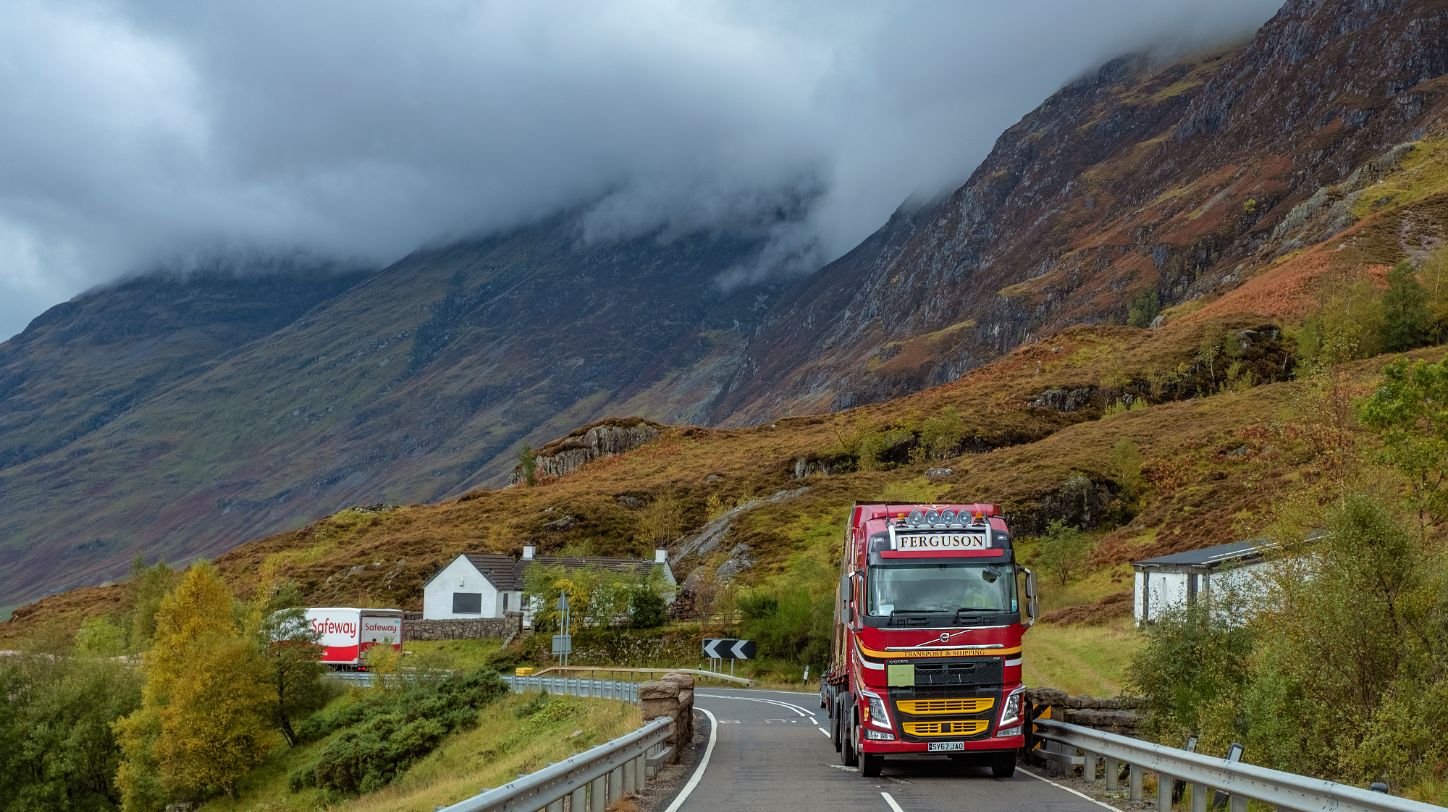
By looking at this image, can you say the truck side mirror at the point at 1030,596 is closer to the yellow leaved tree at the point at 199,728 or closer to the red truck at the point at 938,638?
the red truck at the point at 938,638

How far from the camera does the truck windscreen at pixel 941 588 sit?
1888cm

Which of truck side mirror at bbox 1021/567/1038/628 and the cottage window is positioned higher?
truck side mirror at bbox 1021/567/1038/628

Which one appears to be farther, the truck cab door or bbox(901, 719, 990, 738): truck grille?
the truck cab door

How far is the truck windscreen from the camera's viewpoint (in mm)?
18875

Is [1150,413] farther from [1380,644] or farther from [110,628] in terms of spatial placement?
[1380,644]

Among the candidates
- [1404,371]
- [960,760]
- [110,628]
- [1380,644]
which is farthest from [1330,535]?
[110,628]

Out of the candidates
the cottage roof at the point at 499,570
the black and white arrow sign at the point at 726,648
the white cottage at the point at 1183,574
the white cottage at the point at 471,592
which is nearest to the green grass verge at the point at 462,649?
the white cottage at the point at 471,592

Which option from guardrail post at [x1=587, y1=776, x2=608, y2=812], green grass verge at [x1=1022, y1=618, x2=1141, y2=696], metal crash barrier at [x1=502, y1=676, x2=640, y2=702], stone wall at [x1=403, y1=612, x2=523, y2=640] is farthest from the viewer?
stone wall at [x1=403, y1=612, x2=523, y2=640]

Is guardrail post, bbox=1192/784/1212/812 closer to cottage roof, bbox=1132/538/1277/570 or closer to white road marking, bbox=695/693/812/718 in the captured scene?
white road marking, bbox=695/693/812/718

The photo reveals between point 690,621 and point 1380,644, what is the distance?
6442 cm

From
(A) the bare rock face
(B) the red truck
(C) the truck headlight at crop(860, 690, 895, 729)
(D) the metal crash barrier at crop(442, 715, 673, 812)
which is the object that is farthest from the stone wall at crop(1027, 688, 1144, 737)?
(A) the bare rock face

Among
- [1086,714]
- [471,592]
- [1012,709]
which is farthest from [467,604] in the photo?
[1012,709]

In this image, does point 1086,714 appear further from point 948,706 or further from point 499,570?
point 499,570

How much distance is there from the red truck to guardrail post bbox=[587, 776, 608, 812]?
4.89 m
